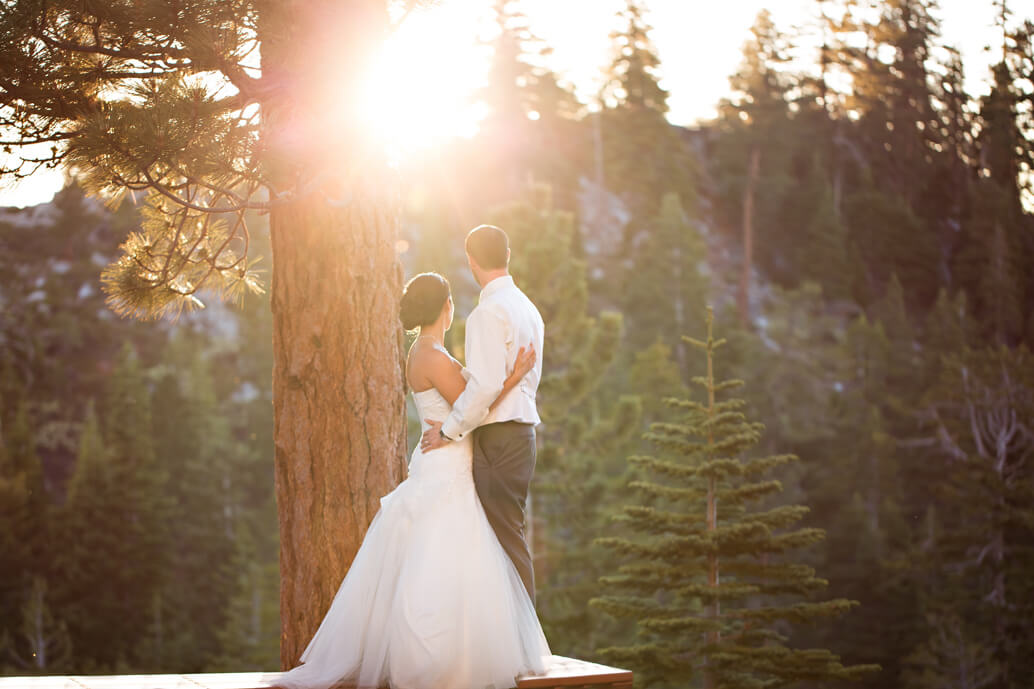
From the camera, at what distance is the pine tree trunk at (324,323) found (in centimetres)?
547

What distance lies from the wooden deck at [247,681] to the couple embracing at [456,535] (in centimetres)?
10

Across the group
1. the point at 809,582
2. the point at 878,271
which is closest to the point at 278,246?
the point at 809,582

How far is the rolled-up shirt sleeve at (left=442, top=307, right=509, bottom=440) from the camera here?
183 inches

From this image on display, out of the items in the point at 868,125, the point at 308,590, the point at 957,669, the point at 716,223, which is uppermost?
the point at 868,125

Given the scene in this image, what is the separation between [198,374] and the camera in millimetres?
44031

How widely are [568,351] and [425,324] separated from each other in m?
18.8

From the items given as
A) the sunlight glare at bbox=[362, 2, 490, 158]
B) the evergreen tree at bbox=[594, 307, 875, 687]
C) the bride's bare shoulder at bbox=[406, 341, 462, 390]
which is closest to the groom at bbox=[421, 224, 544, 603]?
the bride's bare shoulder at bbox=[406, 341, 462, 390]

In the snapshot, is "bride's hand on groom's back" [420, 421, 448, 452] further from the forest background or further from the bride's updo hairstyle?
the forest background

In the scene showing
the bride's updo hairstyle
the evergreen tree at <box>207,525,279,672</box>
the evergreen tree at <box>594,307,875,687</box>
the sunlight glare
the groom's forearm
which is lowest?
the evergreen tree at <box>207,525,279,672</box>

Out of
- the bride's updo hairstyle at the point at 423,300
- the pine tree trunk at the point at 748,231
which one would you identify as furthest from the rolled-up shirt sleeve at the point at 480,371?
the pine tree trunk at the point at 748,231

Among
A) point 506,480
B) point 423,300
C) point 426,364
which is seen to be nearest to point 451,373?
point 426,364

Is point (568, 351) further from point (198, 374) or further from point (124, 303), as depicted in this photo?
point (198, 374)

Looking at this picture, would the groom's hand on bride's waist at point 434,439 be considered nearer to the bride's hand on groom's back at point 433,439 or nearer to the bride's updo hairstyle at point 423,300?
the bride's hand on groom's back at point 433,439

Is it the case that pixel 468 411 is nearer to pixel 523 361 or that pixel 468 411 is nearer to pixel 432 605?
pixel 523 361
